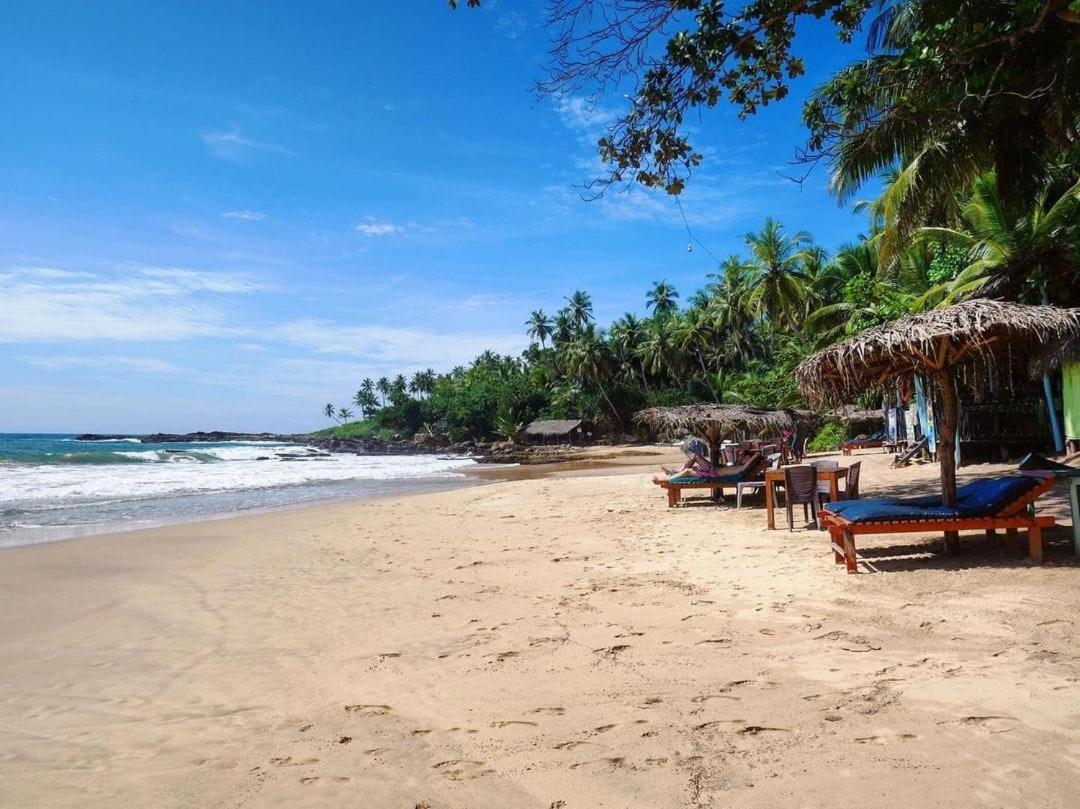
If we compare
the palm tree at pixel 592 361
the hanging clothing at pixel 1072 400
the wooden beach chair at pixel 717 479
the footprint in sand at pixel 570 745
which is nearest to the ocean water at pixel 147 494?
the wooden beach chair at pixel 717 479

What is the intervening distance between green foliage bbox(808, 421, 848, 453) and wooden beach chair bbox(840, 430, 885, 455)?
1113mm

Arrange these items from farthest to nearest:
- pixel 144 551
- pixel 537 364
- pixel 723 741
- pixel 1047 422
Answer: pixel 537 364, pixel 1047 422, pixel 144 551, pixel 723 741

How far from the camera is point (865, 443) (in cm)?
2548

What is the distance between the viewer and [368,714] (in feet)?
12.4

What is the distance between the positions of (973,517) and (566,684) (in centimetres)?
426

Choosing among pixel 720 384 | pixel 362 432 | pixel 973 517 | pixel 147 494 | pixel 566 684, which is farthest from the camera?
pixel 362 432

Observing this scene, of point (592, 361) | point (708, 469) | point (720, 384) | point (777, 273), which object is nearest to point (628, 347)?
point (592, 361)

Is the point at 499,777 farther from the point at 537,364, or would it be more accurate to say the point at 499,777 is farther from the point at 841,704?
the point at 537,364

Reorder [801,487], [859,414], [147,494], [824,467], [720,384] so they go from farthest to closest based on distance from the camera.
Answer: [720,384], [859,414], [147,494], [824,467], [801,487]

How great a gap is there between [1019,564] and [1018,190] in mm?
8886

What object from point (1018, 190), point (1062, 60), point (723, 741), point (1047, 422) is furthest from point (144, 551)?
point (1047, 422)

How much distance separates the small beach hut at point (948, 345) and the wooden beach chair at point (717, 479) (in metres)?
4.10

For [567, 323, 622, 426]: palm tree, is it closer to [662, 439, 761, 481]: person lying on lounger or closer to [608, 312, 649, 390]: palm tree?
[608, 312, 649, 390]: palm tree

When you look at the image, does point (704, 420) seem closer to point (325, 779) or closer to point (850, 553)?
point (850, 553)
